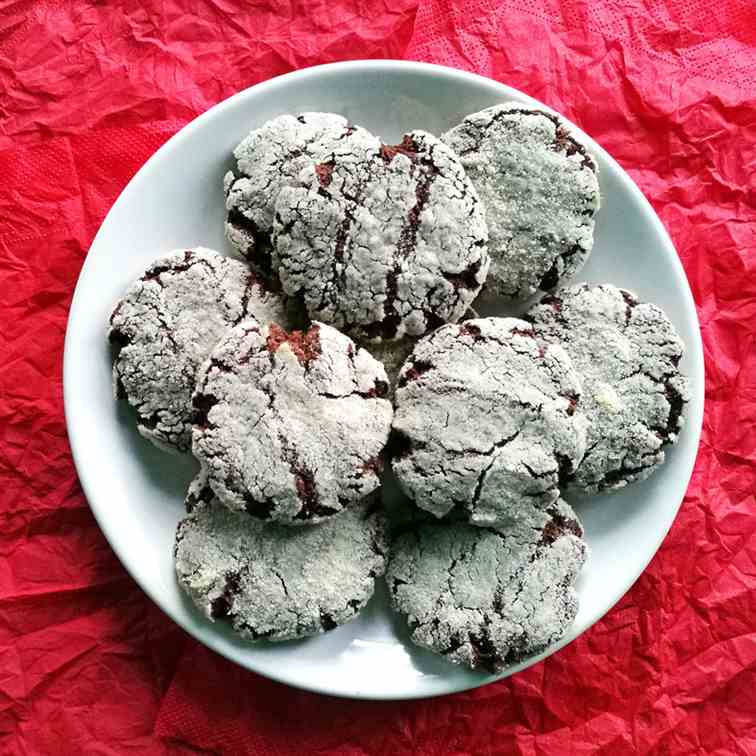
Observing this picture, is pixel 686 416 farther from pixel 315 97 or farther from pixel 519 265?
pixel 315 97

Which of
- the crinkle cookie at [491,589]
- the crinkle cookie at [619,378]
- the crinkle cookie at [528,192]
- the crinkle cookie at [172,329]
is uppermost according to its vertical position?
the crinkle cookie at [528,192]

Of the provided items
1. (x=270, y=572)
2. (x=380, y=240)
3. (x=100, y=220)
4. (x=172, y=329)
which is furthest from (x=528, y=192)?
(x=100, y=220)

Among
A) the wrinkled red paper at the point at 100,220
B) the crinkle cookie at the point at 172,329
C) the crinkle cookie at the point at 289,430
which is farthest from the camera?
the wrinkled red paper at the point at 100,220

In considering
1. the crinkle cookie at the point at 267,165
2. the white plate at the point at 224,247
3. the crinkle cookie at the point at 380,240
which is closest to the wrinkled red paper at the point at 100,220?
the white plate at the point at 224,247

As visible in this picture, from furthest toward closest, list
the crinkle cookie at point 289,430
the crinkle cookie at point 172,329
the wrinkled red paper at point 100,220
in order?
1. the wrinkled red paper at point 100,220
2. the crinkle cookie at point 172,329
3. the crinkle cookie at point 289,430

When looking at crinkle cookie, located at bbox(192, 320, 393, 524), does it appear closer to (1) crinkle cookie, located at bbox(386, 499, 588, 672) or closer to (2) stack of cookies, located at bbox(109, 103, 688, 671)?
(2) stack of cookies, located at bbox(109, 103, 688, 671)

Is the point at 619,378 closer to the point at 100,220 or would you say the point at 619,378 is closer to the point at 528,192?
the point at 528,192

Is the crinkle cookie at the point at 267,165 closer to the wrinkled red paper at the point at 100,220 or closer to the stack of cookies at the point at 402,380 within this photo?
the stack of cookies at the point at 402,380

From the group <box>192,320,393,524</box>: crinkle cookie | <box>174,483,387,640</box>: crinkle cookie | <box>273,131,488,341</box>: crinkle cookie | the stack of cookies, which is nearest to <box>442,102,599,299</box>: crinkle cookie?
the stack of cookies
